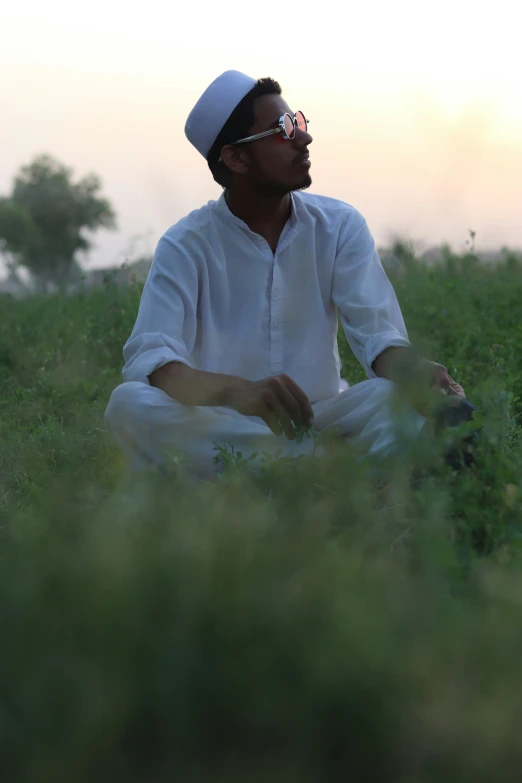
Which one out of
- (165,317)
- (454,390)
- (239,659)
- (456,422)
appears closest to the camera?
(239,659)

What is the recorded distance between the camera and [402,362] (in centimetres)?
304

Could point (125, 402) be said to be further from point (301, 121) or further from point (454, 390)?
point (301, 121)

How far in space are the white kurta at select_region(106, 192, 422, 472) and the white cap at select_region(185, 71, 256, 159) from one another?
298 millimetres

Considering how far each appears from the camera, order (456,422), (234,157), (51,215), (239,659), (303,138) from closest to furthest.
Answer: (239,659)
(456,422)
(303,138)
(234,157)
(51,215)

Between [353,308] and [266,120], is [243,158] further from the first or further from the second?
[353,308]

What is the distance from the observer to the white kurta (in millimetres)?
4094

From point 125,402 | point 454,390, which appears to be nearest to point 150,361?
point 125,402

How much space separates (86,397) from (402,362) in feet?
11.6

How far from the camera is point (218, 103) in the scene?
434cm

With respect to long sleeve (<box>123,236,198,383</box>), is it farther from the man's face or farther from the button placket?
the man's face

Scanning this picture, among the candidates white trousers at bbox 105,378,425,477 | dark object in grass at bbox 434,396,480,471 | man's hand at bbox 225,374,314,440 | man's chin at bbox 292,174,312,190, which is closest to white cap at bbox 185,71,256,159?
man's chin at bbox 292,174,312,190

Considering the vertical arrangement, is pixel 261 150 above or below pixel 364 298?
above

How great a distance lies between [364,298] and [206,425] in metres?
0.86

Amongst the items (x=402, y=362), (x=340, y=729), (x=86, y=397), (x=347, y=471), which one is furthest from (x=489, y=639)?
(x=86, y=397)
